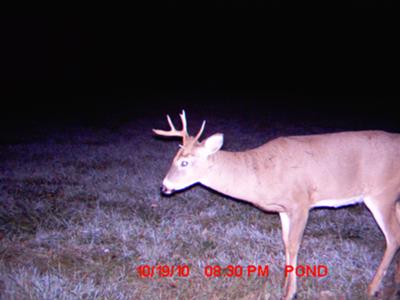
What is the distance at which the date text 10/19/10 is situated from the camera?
164 inches

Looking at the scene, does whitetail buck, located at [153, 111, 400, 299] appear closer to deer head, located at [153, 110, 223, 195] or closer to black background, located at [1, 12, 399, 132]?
deer head, located at [153, 110, 223, 195]

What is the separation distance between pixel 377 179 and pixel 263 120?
966 cm

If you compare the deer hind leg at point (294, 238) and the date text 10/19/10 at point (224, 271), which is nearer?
the deer hind leg at point (294, 238)

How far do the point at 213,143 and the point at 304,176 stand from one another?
2.84 feet

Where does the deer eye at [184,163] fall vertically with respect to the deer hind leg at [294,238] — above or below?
above

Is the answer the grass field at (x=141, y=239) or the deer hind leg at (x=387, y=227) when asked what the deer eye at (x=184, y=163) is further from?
the deer hind leg at (x=387, y=227)

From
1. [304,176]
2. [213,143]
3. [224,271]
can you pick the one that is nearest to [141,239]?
[224,271]

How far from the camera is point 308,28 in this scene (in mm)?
42188

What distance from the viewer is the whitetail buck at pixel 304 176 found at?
3963 mm

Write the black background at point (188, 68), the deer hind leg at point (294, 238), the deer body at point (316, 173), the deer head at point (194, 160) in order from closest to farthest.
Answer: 1. the deer hind leg at point (294, 238)
2. the deer body at point (316, 173)
3. the deer head at point (194, 160)
4. the black background at point (188, 68)

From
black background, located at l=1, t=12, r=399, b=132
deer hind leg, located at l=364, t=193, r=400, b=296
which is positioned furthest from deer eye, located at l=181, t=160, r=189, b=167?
black background, located at l=1, t=12, r=399, b=132

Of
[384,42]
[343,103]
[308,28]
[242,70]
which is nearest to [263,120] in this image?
[343,103]

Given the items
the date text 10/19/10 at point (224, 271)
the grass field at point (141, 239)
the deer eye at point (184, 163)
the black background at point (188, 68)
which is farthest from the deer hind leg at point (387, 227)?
the black background at point (188, 68)

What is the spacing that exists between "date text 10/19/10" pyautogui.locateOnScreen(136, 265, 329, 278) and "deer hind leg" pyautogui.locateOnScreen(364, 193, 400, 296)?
468 millimetres
